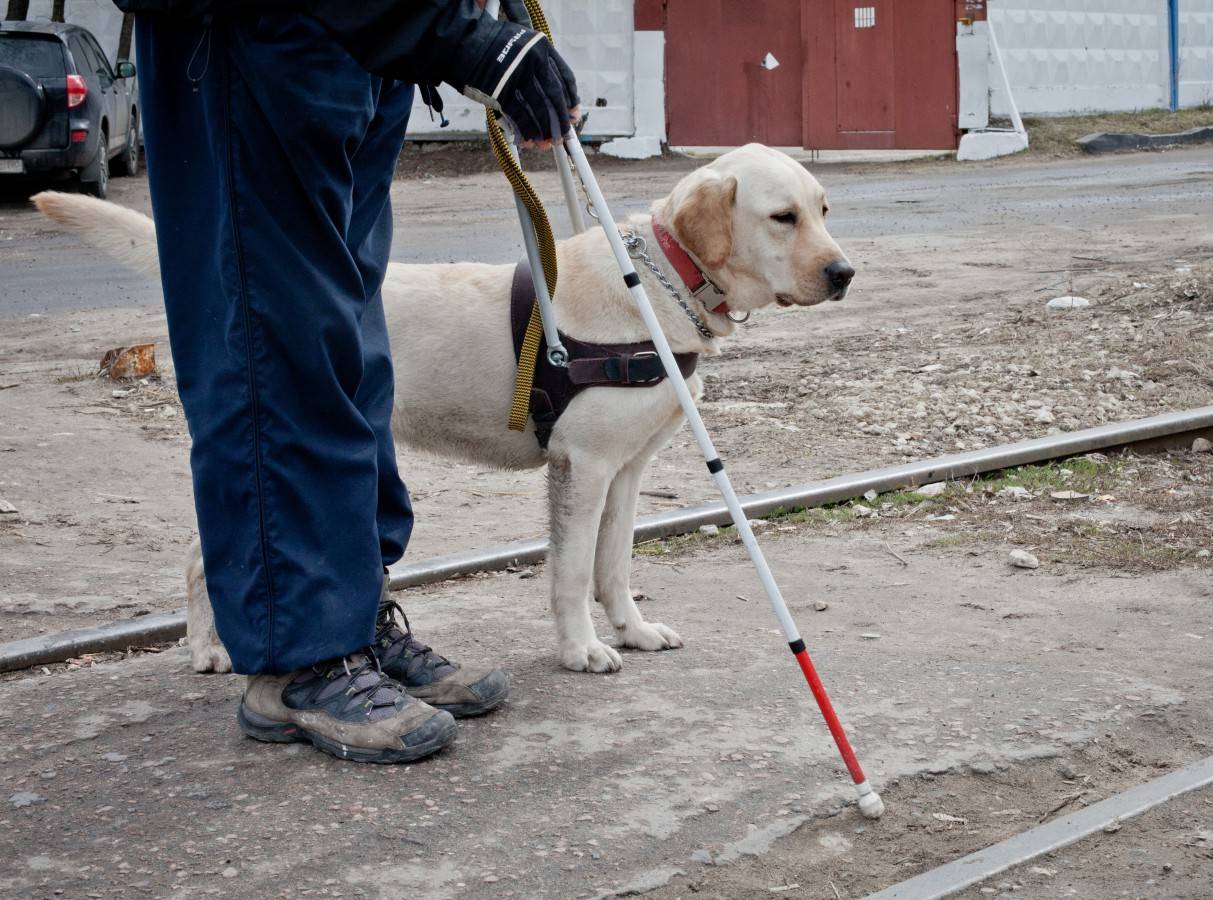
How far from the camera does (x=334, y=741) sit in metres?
2.86

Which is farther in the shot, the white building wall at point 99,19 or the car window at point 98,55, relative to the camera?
the white building wall at point 99,19

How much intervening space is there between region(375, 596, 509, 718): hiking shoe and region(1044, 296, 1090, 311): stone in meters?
5.70

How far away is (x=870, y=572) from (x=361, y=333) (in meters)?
1.89

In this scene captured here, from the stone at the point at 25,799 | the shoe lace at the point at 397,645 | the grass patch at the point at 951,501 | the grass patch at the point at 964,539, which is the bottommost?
the grass patch at the point at 964,539

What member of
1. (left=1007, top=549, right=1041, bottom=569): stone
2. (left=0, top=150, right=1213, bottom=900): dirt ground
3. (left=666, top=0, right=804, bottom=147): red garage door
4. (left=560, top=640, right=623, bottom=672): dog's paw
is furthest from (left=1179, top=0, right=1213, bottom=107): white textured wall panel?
(left=560, top=640, right=623, bottom=672): dog's paw

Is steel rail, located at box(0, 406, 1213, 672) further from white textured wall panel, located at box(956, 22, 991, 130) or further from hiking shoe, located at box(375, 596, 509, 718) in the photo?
white textured wall panel, located at box(956, 22, 991, 130)

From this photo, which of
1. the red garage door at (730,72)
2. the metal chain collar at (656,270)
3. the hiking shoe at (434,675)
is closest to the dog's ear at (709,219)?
the metal chain collar at (656,270)

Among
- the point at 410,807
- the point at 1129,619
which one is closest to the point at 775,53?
the point at 1129,619

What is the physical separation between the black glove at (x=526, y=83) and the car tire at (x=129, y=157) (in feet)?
52.5

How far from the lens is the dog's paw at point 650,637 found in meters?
3.62

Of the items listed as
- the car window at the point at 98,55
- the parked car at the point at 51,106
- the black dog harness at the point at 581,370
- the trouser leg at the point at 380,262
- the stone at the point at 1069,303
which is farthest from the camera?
the car window at the point at 98,55

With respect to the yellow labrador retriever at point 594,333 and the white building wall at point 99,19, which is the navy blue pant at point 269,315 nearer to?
the yellow labrador retriever at point 594,333

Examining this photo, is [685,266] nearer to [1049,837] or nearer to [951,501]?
[1049,837]

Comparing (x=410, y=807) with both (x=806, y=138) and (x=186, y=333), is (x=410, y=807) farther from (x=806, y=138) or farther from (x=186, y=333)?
(x=806, y=138)
